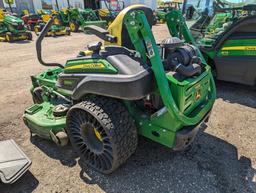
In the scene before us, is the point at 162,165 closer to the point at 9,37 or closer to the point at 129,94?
the point at 129,94

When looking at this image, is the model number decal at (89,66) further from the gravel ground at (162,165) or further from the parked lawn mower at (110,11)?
the parked lawn mower at (110,11)

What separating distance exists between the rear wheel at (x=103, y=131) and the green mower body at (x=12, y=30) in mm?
10616

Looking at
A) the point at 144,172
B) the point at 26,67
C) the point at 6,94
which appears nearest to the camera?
the point at 144,172

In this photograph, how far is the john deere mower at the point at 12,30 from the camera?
36.6 ft

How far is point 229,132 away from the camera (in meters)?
3.23

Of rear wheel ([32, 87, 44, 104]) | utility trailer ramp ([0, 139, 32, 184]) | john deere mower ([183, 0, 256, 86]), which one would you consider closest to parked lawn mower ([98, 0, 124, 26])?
john deere mower ([183, 0, 256, 86])

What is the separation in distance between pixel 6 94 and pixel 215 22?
518cm

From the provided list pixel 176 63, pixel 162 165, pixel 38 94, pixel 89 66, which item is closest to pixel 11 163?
pixel 89 66

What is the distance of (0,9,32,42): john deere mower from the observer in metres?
11.2

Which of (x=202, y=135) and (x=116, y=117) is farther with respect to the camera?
(x=202, y=135)

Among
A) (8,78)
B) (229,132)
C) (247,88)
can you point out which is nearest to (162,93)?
(229,132)

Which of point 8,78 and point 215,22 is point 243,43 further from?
point 8,78

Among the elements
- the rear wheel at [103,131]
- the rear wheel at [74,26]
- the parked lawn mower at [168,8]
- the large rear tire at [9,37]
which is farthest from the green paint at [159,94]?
the rear wheel at [74,26]

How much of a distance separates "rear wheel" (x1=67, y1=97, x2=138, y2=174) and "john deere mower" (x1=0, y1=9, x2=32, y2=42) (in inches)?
418
